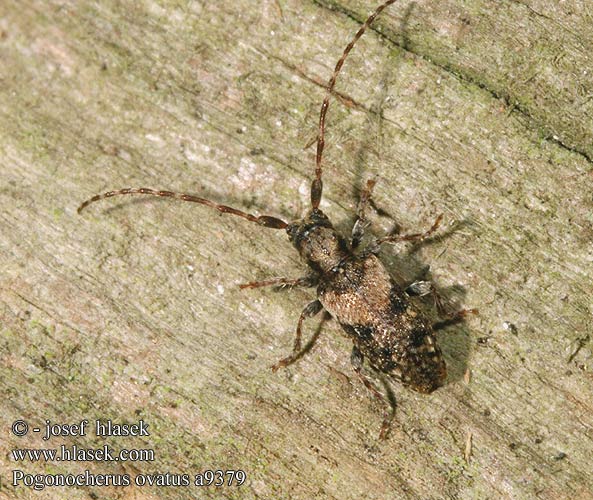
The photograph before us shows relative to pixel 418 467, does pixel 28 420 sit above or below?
below

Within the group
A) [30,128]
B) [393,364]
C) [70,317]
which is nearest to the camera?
[393,364]

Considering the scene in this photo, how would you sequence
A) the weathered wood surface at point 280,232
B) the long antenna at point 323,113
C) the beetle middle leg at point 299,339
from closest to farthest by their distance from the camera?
the weathered wood surface at point 280,232 < the beetle middle leg at point 299,339 < the long antenna at point 323,113

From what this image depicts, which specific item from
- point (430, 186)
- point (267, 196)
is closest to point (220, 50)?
point (267, 196)

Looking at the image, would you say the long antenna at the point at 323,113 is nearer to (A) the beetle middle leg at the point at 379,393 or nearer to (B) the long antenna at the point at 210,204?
(B) the long antenna at the point at 210,204

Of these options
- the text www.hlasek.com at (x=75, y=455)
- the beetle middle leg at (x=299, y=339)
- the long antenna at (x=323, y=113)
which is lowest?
the text www.hlasek.com at (x=75, y=455)

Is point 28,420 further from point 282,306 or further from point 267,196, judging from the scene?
point 267,196

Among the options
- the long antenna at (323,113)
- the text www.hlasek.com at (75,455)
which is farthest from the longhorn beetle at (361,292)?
the text www.hlasek.com at (75,455)

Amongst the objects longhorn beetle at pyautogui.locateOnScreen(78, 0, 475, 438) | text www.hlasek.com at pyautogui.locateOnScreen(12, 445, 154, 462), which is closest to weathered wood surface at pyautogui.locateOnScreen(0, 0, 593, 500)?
text www.hlasek.com at pyautogui.locateOnScreen(12, 445, 154, 462)

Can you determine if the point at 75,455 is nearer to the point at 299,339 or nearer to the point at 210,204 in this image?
the point at 299,339

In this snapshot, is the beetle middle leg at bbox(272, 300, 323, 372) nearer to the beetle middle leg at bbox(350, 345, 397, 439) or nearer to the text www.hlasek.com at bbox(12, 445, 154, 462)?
the beetle middle leg at bbox(350, 345, 397, 439)
